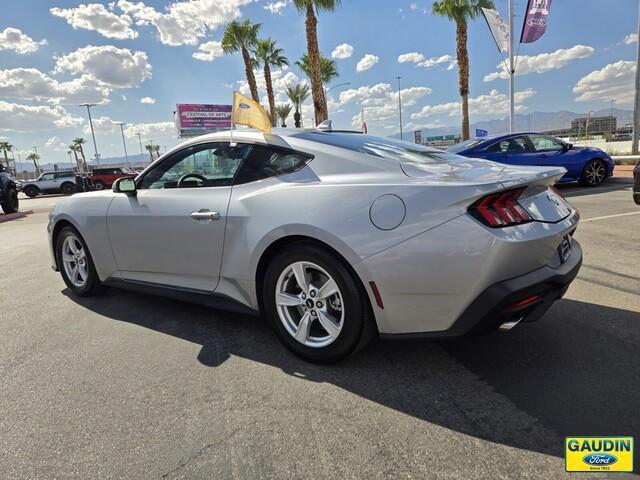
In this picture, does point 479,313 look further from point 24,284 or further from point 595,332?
point 24,284

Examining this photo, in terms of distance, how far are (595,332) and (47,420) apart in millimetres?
3366

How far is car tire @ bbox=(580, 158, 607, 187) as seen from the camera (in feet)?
33.5

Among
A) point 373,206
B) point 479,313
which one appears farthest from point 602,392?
point 373,206

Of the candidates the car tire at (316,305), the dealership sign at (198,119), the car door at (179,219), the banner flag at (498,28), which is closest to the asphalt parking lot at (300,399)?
the car tire at (316,305)

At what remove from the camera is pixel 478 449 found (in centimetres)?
189

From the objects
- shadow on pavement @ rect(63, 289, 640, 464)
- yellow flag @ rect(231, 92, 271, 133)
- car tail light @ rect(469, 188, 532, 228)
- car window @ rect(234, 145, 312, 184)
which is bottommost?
shadow on pavement @ rect(63, 289, 640, 464)

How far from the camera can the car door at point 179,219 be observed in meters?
3.03

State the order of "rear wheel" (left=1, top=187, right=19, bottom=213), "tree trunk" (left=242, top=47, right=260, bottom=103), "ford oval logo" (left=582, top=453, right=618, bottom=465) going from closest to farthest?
"ford oval logo" (left=582, top=453, right=618, bottom=465), "rear wheel" (left=1, top=187, right=19, bottom=213), "tree trunk" (left=242, top=47, right=260, bottom=103)

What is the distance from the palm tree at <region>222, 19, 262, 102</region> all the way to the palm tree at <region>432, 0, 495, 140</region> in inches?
461

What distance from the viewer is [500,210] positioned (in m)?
2.19

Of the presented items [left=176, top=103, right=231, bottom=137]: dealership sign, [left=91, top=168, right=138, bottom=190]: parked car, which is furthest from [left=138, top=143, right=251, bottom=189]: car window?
[left=176, top=103, right=231, bottom=137]: dealership sign

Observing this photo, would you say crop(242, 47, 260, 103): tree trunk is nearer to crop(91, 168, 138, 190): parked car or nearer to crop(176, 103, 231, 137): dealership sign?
crop(91, 168, 138, 190): parked car

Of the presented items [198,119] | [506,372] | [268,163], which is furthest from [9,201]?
[198,119]

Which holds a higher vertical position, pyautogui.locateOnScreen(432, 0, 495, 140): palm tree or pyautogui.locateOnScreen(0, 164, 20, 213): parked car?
pyautogui.locateOnScreen(432, 0, 495, 140): palm tree
